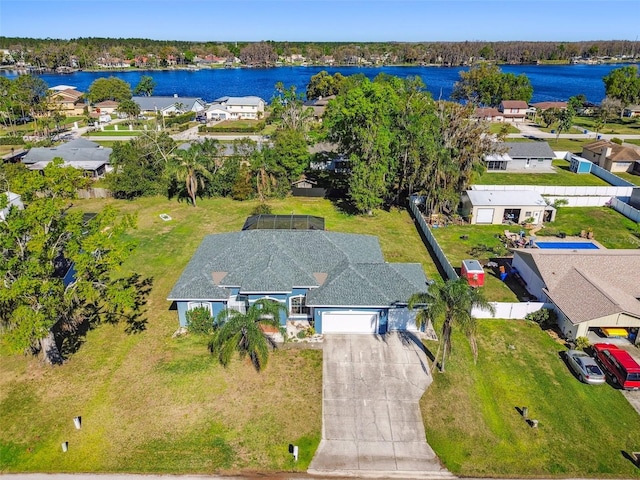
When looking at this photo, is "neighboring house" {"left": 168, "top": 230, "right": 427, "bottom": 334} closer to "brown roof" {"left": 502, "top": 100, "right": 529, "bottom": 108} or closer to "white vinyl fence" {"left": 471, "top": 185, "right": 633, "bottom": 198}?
"white vinyl fence" {"left": 471, "top": 185, "right": 633, "bottom": 198}

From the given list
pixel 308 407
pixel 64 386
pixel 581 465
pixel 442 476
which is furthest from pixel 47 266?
pixel 581 465

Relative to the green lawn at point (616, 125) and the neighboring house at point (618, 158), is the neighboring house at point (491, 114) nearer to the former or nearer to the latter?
the green lawn at point (616, 125)

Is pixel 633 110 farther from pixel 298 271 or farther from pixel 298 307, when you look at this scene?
pixel 298 307

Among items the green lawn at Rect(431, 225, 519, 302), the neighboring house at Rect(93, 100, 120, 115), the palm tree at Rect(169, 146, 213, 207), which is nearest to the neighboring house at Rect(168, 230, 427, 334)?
the green lawn at Rect(431, 225, 519, 302)

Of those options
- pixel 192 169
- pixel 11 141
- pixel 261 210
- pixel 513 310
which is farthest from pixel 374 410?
pixel 11 141

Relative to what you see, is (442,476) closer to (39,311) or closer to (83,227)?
(39,311)

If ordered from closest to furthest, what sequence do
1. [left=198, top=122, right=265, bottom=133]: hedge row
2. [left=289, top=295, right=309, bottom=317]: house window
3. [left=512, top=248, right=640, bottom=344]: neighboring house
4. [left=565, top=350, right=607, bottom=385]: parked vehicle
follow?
[left=565, top=350, right=607, bottom=385]: parked vehicle
[left=512, top=248, right=640, bottom=344]: neighboring house
[left=289, top=295, right=309, bottom=317]: house window
[left=198, top=122, right=265, bottom=133]: hedge row

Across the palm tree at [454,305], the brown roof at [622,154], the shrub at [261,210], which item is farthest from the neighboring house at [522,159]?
the palm tree at [454,305]
